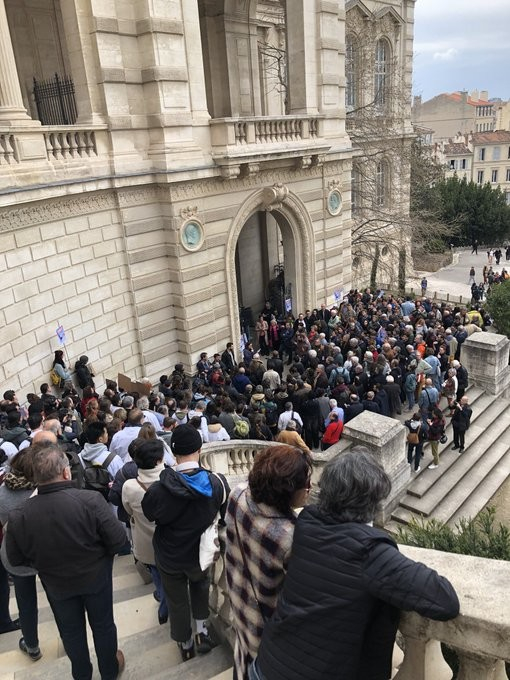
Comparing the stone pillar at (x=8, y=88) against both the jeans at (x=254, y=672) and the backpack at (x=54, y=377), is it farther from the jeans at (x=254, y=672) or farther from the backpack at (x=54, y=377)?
the jeans at (x=254, y=672)

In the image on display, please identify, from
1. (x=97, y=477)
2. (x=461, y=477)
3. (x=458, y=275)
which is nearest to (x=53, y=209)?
(x=97, y=477)

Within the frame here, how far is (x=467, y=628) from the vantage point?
2.40m

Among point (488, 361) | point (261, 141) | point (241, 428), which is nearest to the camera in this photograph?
point (241, 428)

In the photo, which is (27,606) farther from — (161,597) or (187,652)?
(187,652)

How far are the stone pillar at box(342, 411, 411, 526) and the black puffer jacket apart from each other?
7209 mm

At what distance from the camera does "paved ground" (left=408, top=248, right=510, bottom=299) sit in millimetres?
32906

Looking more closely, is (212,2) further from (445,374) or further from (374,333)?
(445,374)

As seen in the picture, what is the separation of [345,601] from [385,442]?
7.63 m

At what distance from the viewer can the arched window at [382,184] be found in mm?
28172

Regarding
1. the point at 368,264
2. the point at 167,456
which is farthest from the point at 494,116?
the point at 167,456

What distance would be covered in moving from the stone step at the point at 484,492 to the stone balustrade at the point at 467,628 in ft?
27.8

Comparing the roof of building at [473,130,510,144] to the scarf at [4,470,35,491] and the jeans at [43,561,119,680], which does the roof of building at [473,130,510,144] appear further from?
the jeans at [43,561,119,680]

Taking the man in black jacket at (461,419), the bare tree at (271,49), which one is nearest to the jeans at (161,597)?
the man in black jacket at (461,419)

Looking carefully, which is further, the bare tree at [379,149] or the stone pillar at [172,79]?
the bare tree at [379,149]
